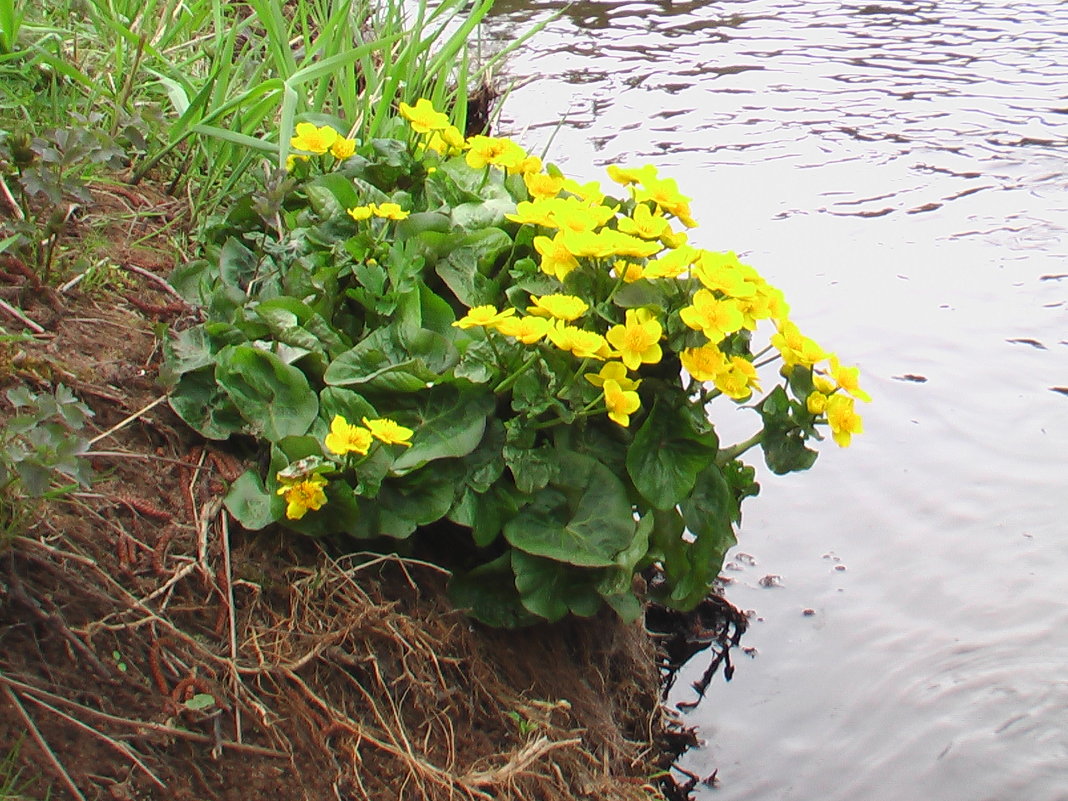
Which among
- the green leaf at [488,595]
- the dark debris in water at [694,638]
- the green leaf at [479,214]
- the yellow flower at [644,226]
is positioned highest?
the yellow flower at [644,226]

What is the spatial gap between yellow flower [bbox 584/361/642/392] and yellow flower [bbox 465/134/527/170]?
590mm

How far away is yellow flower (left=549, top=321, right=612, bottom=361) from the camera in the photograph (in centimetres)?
180

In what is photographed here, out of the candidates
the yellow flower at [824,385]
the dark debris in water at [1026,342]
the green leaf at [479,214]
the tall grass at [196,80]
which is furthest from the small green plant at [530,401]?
the dark debris in water at [1026,342]

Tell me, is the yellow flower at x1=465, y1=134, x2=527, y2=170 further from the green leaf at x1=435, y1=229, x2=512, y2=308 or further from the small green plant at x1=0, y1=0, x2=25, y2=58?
the small green plant at x1=0, y1=0, x2=25, y2=58

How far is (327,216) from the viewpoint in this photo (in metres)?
2.34

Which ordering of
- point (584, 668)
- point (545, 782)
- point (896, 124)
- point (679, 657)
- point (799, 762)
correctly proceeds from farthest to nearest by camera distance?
point (896, 124), point (679, 657), point (799, 762), point (584, 668), point (545, 782)

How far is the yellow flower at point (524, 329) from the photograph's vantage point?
5.95 ft

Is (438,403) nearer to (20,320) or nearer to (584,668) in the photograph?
(584,668)

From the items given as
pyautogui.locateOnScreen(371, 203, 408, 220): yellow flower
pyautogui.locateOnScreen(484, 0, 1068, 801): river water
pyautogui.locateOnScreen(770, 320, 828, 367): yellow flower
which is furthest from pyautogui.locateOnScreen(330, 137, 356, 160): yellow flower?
pyautogui.locateOnScreen(484, 0, 1068, 801): river water

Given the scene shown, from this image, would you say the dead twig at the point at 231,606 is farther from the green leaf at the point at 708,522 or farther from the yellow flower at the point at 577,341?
A: the green leaf at the point at 708,522

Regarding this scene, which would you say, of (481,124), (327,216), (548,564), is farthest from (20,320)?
(481,124)

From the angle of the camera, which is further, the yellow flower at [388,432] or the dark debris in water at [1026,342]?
the dark debris in water at [1026,342]

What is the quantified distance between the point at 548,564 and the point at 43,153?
3.85ft

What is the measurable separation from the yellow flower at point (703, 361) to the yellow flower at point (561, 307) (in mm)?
192
